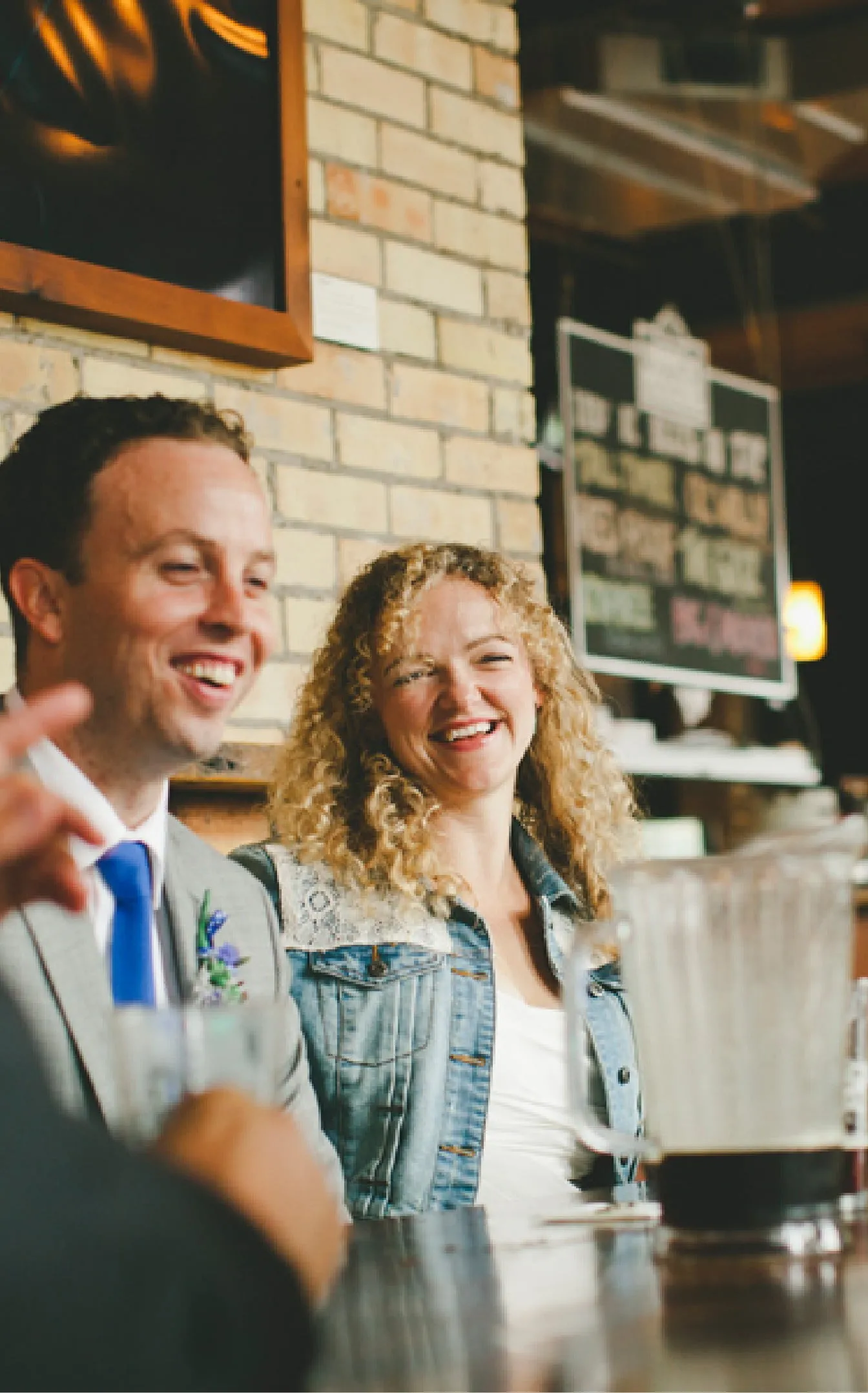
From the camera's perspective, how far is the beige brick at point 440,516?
2.89 meters

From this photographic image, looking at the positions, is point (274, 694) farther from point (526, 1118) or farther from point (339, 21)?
point (339, 21)

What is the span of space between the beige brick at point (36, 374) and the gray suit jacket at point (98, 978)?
791 millimetres

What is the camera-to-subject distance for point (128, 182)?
2.43m

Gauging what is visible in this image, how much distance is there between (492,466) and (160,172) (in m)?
0.87

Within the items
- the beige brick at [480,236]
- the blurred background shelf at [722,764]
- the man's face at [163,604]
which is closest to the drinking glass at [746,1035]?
the man's face at [163,604]

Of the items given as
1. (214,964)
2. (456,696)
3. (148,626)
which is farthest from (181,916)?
(456,696)

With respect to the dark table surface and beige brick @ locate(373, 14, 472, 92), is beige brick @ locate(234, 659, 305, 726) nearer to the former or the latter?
beige brick @ locate(373, 14, 472, 92)

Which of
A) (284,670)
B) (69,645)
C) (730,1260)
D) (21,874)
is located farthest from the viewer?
(284,670)

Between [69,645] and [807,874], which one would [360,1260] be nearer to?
[807,874]

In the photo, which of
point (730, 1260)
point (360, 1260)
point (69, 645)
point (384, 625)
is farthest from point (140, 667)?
point (730, 1260)

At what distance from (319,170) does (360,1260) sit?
2160 millimetres

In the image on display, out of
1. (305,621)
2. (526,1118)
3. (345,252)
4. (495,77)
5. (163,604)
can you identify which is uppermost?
(495,77)

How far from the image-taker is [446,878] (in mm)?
2299

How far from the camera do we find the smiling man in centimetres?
174
